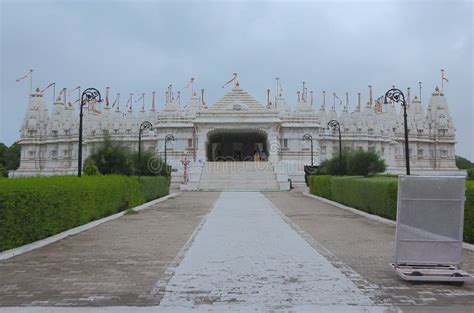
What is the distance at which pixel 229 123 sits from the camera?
5178 centimetres

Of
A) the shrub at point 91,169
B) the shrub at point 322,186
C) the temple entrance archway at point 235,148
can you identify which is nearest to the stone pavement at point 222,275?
the shrub at point 91,169

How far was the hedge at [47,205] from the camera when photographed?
9.35 meters

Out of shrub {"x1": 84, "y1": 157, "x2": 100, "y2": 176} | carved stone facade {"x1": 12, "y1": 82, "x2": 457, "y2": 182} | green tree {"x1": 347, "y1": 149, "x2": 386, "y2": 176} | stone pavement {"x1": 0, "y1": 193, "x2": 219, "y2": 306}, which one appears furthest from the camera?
carved stone facade {"x1": 12, "y1": 82, "x2": 457, "y2": 182}

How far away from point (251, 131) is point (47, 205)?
1755 inches

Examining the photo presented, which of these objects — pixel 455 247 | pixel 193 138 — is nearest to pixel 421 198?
pixel 455 247

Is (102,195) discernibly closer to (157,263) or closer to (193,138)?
(157,263)

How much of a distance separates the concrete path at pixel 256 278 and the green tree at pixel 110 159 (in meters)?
15.3

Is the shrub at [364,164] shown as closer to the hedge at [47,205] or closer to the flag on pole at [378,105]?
the hedge at [47,205]

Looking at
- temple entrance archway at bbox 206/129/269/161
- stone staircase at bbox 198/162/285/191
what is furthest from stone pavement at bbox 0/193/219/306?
temple entrance archway at bbox 206/129/269/161

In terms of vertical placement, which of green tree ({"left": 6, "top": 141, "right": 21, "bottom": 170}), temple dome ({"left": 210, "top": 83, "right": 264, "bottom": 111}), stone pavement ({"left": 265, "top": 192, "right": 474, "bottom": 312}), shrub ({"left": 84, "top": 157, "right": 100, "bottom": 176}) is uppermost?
temple dome ({"left": 210, "top": 83, "right": 264, "bottom": 111})

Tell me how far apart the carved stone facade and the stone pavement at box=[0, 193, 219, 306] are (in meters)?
34.9

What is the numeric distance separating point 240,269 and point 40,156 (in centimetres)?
6704

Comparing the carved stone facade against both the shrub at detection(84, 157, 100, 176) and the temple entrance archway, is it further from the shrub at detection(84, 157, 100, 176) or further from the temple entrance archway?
the shrub at detection(84, 157, 100, 176)

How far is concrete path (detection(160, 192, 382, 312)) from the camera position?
5832 millimetres
